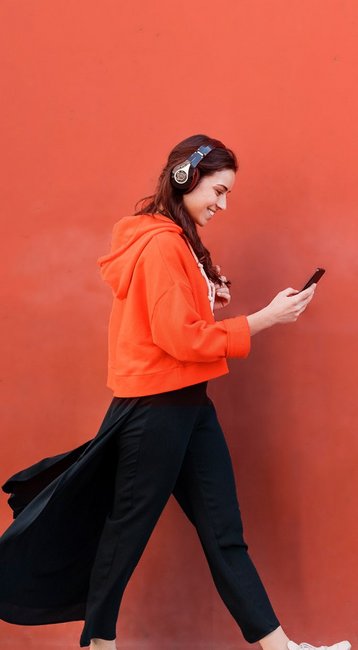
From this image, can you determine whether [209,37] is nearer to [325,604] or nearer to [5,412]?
[5,412]

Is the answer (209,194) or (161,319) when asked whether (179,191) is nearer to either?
(209,194)

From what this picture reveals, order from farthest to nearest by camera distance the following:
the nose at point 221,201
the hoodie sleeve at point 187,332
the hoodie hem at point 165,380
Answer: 1. the nose at point 221,201
2. the hoodie hem at point 165,380
3. the hoodie sleeve at point 187,332

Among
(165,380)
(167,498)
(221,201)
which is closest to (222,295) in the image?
(221,201)

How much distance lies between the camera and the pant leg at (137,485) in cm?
286

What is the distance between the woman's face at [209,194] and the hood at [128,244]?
0.28 ft

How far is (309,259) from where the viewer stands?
323 centimetres

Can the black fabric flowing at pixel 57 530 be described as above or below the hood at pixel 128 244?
below

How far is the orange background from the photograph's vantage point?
321 cm

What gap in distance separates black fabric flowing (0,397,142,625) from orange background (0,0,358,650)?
39 centimetres

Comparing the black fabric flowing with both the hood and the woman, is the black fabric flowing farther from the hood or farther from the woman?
the hood

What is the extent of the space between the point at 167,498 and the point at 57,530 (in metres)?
0.35

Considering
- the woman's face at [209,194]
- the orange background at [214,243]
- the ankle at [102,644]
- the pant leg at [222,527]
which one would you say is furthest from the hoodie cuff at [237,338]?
the ankle at [102,644]

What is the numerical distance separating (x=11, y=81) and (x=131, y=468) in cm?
142

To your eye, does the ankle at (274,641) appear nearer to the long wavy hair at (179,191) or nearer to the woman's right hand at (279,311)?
the woman's right hand at (279,311)
